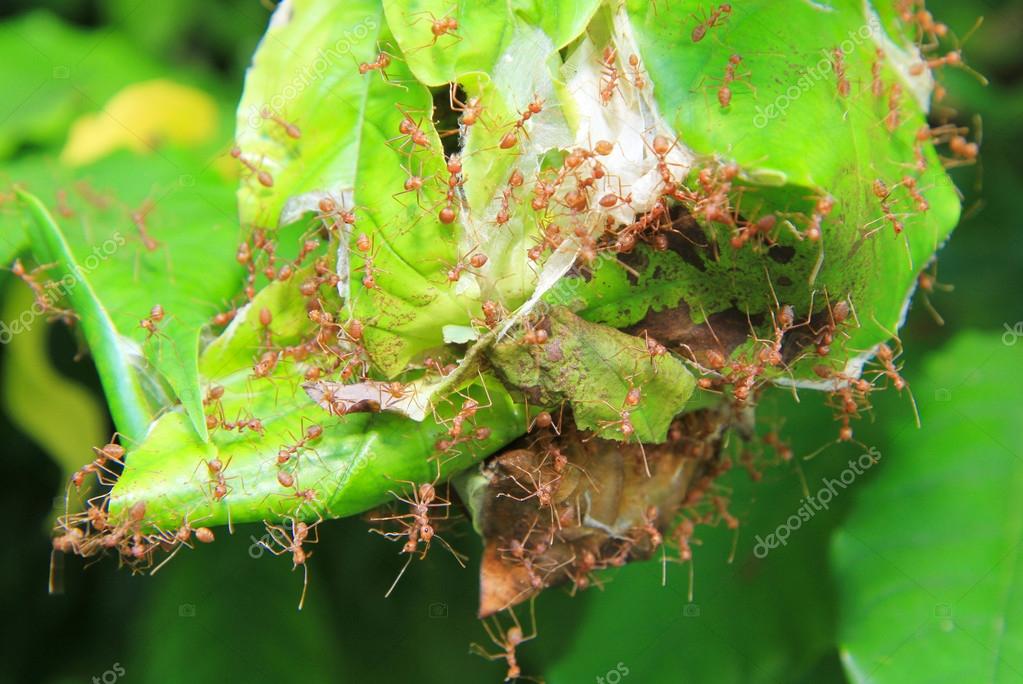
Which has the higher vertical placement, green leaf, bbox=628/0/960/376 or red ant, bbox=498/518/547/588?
green leaf, bbox=628/0/960/376

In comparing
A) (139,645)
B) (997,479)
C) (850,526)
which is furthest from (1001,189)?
(139,645)

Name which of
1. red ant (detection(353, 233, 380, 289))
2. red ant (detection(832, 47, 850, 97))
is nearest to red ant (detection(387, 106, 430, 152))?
red ant (detection(353, 233, 380, 289))

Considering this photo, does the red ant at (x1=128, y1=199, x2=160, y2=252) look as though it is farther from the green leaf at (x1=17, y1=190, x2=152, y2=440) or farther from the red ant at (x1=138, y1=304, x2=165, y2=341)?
the red ant at (x1=138, y1=304, x2=165, y2=341)

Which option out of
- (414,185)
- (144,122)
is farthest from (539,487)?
(144,122)

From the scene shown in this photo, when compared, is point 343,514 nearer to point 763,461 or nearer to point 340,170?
point 340,170

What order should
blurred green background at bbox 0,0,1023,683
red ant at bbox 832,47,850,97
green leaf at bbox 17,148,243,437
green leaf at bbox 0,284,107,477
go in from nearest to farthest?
red ant at bbox 832,47,850,97
green leaf at bbox 17,148,243,437
blurred green background at bbox 0,0,1023,683
green leaf at bbox 0,284,107,477

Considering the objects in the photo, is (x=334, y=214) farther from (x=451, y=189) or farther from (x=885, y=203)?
(x=885, y=203)

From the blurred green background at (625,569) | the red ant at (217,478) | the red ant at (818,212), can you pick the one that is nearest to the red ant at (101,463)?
the red ant at (217,478)
